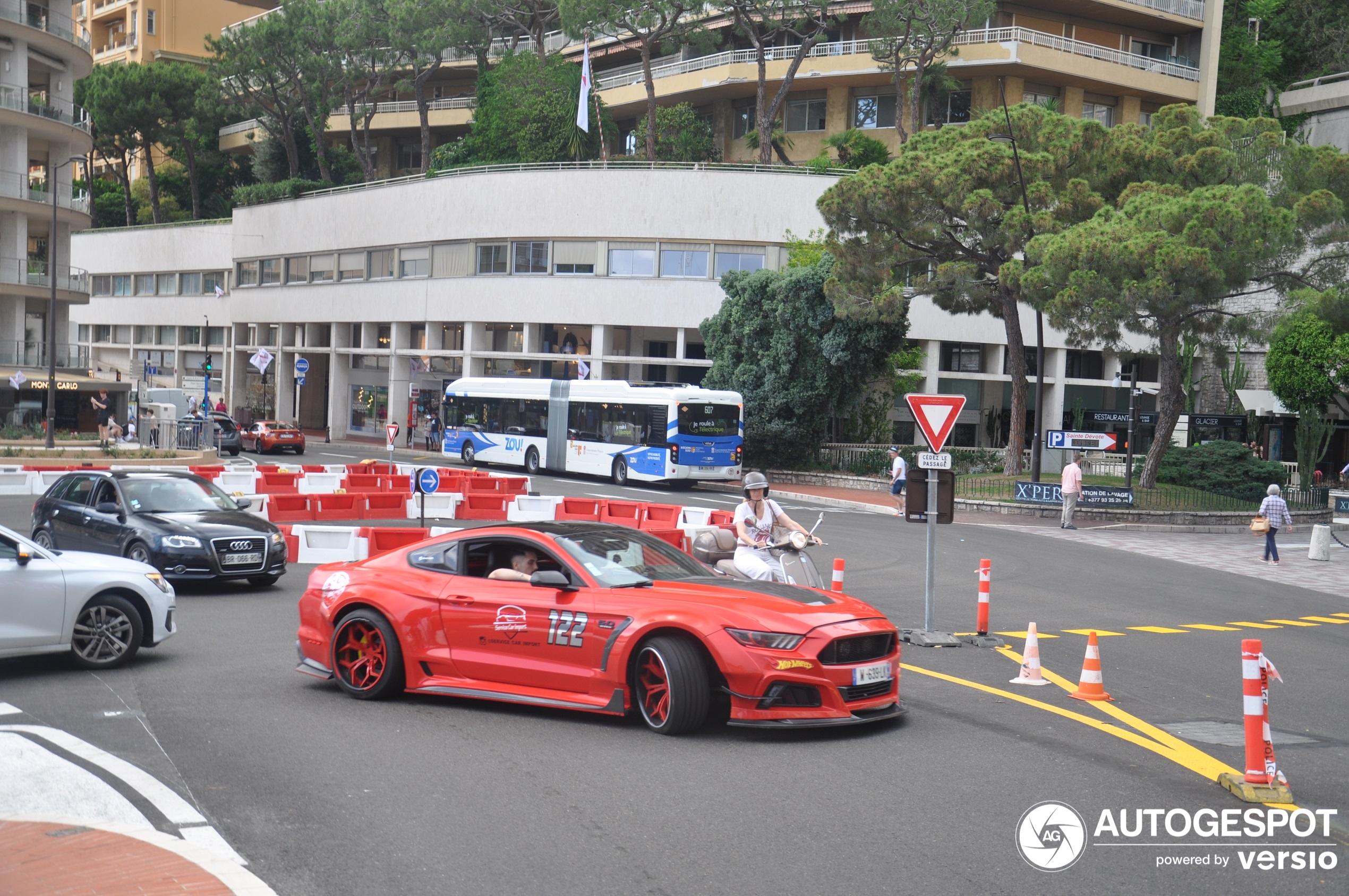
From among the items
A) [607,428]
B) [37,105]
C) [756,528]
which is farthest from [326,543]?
[37,105]

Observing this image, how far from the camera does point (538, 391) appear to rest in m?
43.8

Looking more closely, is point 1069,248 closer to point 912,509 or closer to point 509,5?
point 912,509

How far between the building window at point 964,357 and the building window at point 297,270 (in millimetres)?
35795

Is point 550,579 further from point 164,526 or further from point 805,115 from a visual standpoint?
point 805,115

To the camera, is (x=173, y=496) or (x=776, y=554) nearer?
(x=776, y=554)

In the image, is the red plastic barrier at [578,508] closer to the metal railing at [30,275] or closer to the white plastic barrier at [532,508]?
the white plastic barrier at [532,508]

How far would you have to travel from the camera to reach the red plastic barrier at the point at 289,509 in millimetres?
22984

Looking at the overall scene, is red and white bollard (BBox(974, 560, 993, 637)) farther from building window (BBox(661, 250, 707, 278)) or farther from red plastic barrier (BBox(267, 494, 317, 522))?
building window (BBox(661, 250, 707, 278))

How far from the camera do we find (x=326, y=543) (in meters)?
19.1

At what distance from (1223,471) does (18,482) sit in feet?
107

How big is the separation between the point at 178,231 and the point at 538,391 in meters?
46.6

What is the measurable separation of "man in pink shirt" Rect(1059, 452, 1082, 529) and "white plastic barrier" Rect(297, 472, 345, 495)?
18.1m

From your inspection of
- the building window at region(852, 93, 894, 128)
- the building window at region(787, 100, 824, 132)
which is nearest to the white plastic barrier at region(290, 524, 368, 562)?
the building window at region(852, 93, 894, 128)

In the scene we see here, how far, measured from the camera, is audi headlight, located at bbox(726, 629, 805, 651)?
8.16m
